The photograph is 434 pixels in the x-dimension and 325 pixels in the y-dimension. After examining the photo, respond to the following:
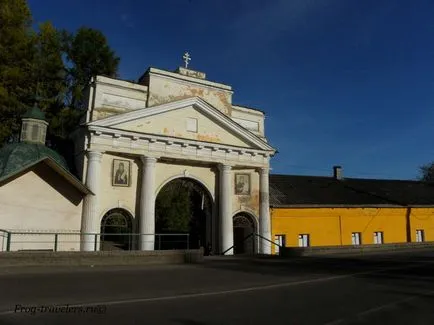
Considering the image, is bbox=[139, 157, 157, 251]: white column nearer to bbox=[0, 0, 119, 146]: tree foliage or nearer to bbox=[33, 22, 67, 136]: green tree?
bbox=[0, 0, 119, 146]: tree foliage

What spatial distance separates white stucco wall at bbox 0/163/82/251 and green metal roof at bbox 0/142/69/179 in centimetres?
57

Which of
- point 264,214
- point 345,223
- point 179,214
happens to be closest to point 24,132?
point 264,214

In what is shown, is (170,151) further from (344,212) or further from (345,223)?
(345,223)

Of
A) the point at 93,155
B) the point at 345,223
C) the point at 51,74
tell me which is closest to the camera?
the point at 93,155

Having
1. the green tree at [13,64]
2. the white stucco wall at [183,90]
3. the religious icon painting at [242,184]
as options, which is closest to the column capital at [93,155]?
the white stucco wall at [183,90]

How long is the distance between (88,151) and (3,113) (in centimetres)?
803

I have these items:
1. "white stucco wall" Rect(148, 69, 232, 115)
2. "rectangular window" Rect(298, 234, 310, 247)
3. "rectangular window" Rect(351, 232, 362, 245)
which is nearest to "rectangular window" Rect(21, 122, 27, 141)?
"white stucco wall" Rect(148, 69, 232, 115)

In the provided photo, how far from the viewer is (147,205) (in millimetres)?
20453

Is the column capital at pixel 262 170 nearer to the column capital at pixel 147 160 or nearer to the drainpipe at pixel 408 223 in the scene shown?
the column capital at pixel 147 160

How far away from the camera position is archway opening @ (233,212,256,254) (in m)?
24.5

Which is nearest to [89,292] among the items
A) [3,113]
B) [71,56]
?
[3,113]

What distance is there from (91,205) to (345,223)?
18.2 metres

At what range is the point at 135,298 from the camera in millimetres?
8594

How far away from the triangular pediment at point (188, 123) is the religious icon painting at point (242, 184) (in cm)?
179
